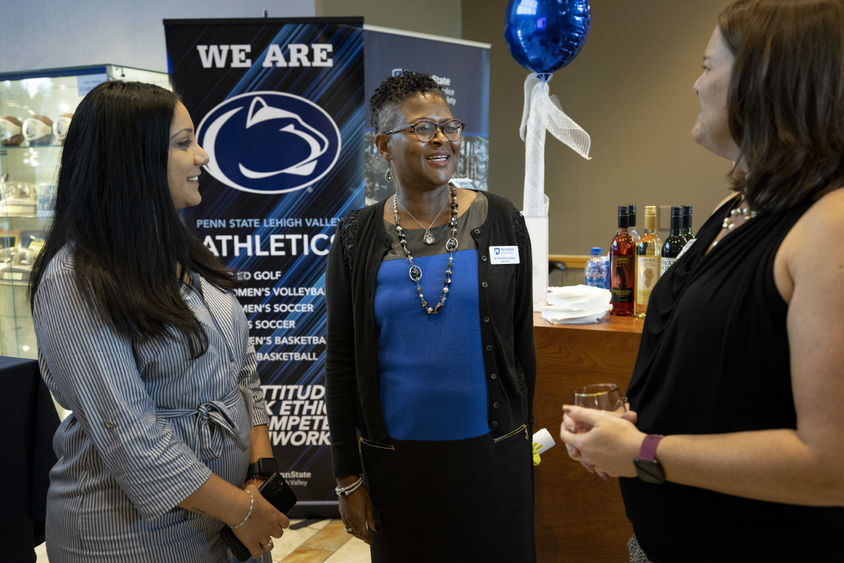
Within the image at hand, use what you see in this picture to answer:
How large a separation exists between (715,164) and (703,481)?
4173mm

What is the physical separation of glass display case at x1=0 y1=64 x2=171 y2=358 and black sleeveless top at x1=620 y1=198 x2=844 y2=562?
373 centimetres

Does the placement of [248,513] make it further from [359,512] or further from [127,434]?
[359,512]

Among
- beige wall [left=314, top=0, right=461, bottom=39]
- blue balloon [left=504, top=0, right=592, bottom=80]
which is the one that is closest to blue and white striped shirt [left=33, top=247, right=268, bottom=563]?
blue balloon [left=504, top=0, right=592, bottom=80]

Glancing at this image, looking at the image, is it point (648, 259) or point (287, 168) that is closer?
point (648, 259)

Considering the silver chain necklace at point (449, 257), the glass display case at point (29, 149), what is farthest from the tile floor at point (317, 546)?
the glass display case at point (29, 149)

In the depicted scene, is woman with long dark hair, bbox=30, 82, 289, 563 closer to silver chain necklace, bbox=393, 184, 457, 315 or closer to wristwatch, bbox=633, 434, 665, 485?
silver chain necklace, bbox=393, 184, 457, 315

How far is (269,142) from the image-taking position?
9.94ft

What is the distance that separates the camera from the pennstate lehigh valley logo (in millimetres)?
3004

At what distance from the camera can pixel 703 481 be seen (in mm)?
926

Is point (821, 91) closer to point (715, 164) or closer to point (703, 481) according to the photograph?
point (703, 481)

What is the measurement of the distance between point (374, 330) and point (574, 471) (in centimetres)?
88

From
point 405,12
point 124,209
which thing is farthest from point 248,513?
point 405,12

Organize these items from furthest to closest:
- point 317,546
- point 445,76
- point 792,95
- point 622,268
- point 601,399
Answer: point 445,76 < point 317,546 < point 622,268 < point 601,399 < point 792,95

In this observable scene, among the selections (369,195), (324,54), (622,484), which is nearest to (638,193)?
(369,195)
